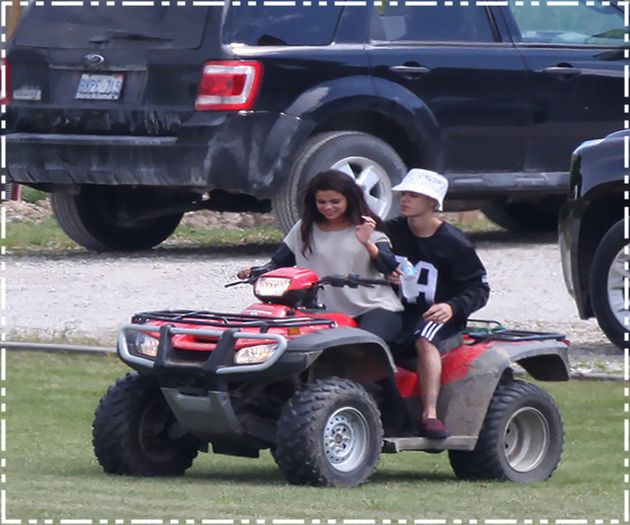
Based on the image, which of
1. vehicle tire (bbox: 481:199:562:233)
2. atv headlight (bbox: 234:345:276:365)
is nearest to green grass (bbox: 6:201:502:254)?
vehicle tire (bbox: 481:199:562:233)

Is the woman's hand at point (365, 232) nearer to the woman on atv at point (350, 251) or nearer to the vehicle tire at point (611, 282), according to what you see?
the woman on atv at point (350, 251)

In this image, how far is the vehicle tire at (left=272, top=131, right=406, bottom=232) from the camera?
13.5 m

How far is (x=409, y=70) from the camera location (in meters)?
13.9

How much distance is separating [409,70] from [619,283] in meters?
3.21

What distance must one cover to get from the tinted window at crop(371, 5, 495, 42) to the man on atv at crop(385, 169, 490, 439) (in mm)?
5654

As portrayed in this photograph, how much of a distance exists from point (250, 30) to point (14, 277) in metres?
2.17

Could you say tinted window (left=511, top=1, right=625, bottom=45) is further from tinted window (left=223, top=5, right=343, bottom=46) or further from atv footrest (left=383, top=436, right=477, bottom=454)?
atv footrest (left=383, top=436, right=477, bottom=454)

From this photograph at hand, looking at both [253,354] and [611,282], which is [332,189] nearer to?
[253,354]

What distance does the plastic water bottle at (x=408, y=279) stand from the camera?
816 cm

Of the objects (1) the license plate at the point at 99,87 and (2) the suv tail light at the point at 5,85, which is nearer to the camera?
(1) the license plate at the point at 99,87

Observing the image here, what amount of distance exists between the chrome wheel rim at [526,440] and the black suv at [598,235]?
2683 millimetres

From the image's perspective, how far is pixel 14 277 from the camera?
44.2 feet

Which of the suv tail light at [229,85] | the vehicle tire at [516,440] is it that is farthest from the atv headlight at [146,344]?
the suv tail light at [229,85]

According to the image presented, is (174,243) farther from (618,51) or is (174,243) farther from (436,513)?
(436,513)
